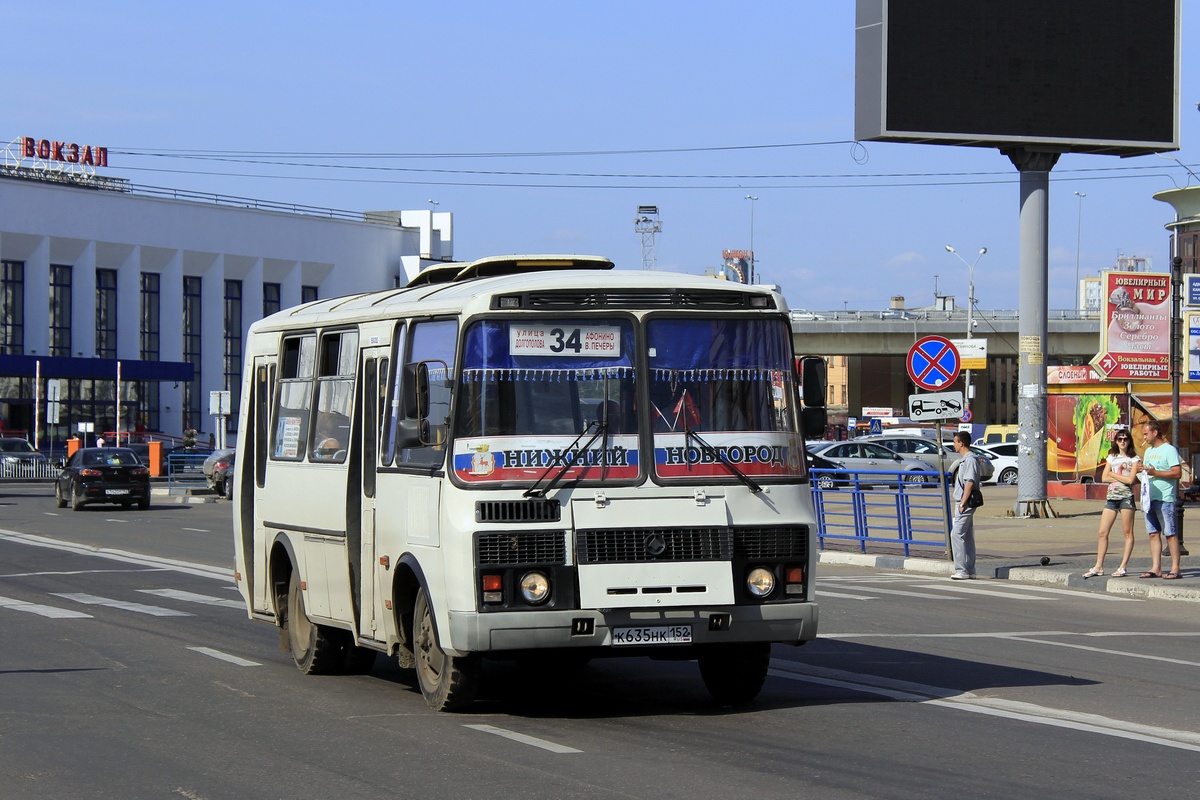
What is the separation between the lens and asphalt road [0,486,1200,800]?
803cm

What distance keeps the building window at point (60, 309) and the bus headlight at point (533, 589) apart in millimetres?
82217

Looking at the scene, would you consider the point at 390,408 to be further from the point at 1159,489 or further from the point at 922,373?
the point at 922,373

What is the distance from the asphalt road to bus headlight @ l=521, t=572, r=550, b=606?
763 millimetres

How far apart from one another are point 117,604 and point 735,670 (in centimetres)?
972

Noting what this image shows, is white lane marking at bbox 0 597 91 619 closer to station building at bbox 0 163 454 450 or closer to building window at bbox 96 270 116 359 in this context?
station building at bbox 0 163 454 450

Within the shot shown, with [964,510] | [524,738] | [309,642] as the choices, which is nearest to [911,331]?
[964,510]

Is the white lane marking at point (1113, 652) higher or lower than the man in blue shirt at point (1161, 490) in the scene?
lower

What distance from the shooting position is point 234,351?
9881 cm

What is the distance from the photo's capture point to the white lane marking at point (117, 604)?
17094 mm

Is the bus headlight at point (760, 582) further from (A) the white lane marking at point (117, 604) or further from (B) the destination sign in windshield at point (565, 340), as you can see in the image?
(A) the white lane marking at point (117, 604)

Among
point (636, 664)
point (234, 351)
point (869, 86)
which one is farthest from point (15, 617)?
point (234, 351)

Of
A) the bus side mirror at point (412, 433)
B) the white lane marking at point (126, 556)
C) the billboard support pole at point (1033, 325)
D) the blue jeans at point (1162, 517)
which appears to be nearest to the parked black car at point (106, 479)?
the white lane marking at point (126, 556)

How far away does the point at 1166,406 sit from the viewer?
4134 cm

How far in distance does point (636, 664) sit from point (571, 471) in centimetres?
378
